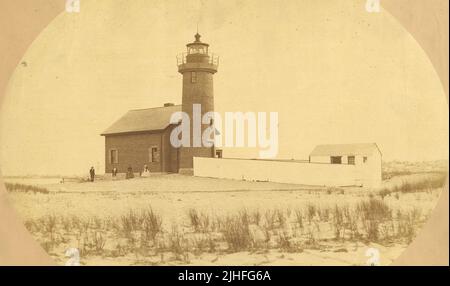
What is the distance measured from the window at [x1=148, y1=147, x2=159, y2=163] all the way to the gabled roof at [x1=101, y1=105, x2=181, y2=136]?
22 cm

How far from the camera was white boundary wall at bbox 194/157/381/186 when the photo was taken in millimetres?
5070

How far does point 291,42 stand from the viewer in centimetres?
509

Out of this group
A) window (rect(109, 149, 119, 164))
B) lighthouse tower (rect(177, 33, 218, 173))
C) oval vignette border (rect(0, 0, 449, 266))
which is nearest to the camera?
oval vignette border (rect(0, 0, 449, 266))

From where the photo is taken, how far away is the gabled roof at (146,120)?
200 inches

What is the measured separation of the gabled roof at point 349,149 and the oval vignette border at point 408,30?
2.88 feet

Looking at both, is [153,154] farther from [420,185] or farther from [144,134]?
[420,185]

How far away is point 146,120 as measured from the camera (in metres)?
5.09

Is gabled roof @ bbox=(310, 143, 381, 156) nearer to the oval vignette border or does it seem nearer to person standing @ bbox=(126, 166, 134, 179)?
the oval vignette border

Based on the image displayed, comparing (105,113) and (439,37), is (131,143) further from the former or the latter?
(439,37)

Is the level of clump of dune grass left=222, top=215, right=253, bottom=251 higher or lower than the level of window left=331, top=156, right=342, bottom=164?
lower

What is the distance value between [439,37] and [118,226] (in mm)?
3599

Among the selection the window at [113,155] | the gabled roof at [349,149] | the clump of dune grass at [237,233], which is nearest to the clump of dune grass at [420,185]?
the gabled roof at [349,149]

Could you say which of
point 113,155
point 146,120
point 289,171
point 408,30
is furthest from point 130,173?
point 408,30

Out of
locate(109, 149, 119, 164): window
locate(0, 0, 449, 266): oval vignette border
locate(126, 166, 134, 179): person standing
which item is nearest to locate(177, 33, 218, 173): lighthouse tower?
locate(126, 166, 134, 179): person standing
